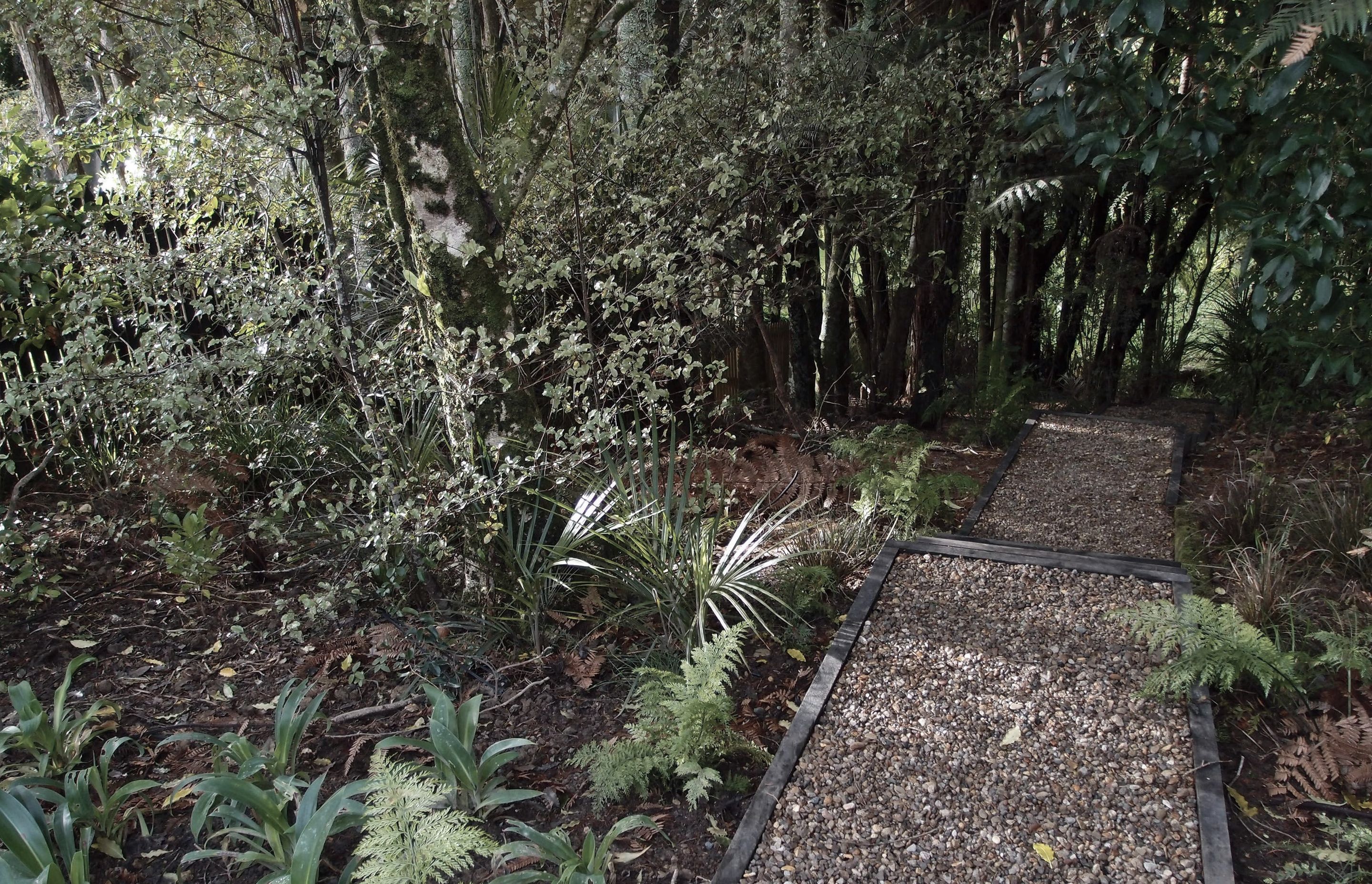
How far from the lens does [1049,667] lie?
9.57 feet

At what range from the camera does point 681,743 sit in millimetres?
2430

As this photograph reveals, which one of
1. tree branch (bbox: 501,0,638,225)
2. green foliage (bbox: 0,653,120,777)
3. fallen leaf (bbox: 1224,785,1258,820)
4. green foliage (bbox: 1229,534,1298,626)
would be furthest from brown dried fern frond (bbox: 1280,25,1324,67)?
green foliage (bbox: 0,653,120,777)

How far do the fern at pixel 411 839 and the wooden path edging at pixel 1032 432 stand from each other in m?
2.83

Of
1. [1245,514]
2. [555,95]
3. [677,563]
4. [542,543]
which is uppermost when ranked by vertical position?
[555,95]

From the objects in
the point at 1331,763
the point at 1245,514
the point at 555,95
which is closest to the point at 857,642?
the point at 1331,763

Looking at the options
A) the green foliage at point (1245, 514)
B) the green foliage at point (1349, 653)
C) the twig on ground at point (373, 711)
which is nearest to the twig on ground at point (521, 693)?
the twig on ground at point (373, 711)

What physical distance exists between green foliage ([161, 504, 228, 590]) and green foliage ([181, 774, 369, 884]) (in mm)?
1268

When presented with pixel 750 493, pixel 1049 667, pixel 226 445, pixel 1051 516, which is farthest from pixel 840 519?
pixel 226 445

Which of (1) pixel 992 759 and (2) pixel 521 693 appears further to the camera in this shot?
(2) pixel 521 693

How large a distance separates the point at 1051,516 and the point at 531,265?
284cm

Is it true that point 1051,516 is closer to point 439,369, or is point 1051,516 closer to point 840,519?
point 840,519

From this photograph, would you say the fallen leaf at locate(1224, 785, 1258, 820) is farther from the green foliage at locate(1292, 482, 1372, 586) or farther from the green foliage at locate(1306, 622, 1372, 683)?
the green foliage at locate(1292, 482, 1372, 586)

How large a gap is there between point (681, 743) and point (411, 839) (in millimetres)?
757

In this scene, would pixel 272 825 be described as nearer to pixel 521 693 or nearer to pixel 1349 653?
pixel 521 693
